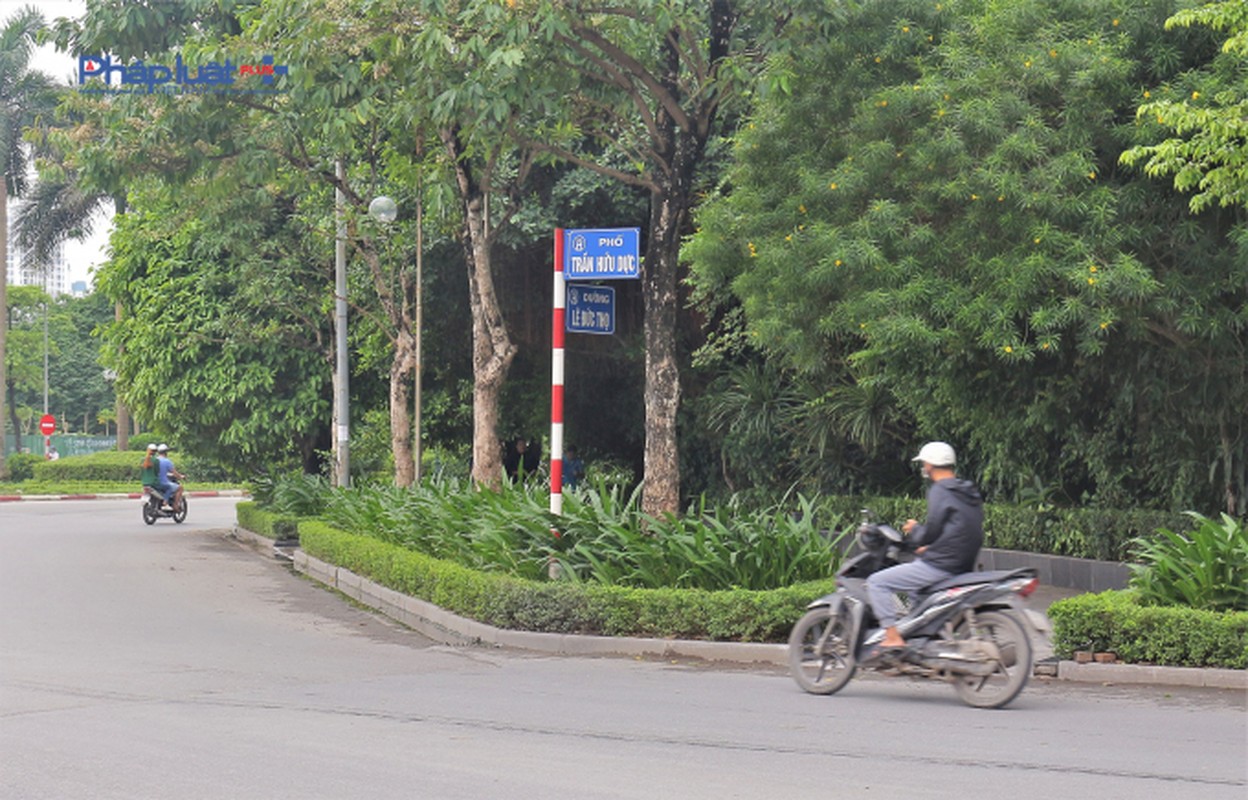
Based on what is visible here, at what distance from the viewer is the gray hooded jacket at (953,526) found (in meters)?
9.28

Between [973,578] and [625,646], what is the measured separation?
386cm

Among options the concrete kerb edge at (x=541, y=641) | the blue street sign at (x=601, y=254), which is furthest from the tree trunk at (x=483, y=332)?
the blue street sign at (x=601, y=254)

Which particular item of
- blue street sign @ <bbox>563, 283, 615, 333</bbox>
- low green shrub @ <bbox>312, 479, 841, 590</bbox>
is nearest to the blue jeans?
low green shrub @ <bbox>312, 479, 841, 590</bbox>

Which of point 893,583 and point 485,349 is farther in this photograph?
point 485,349

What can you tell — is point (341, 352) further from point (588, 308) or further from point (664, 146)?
point (588, 308)

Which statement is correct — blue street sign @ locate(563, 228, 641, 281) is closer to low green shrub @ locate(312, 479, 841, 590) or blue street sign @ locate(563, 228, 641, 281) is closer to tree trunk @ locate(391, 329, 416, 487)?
low green shrub @ locate(312, 479, 841, 590)

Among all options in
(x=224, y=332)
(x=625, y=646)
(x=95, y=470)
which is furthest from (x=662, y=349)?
(x=95, y=470)

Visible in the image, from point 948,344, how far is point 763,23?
4.41 m

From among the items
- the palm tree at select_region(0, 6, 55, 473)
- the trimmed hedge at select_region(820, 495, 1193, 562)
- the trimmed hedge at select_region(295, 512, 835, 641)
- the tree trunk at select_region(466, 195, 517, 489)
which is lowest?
the trimmed hedge at select_region(295, 512, 835, 641)

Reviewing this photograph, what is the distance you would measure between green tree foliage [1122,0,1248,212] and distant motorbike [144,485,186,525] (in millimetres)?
23998

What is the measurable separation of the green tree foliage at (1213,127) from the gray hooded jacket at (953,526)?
4637 mm

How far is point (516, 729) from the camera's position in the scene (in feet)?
27.8

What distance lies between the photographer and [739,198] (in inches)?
643

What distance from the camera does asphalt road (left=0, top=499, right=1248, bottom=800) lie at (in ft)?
22.5
